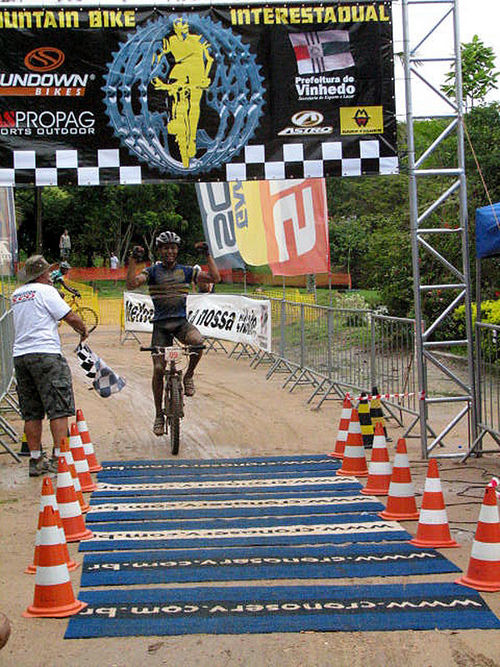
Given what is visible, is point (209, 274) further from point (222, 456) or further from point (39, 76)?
point (39, 76)

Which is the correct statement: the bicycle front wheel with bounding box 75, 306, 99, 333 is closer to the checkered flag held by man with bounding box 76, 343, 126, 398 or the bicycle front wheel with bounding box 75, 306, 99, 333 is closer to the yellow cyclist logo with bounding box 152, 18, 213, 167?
the yellow cyclist logo with bounding box 152, 18, 213, 167

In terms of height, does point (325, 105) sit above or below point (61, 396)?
above

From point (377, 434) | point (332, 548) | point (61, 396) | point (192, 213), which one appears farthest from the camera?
point (192, 213)

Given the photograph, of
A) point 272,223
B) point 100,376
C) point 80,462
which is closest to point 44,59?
point 100,376

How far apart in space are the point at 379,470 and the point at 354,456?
2.88 ft

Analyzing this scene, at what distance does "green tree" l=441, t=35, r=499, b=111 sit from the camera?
22.1 metres

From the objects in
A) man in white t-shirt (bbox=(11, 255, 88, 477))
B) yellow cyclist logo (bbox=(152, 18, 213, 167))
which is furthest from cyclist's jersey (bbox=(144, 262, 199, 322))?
man in white t-shirt (bbox=(11, 255, 88, 477))

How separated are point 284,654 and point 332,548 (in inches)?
68.3

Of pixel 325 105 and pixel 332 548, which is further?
pixel 325 105

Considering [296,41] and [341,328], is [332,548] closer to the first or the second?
[296,41]

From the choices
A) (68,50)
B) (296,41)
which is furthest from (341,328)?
(68,50)

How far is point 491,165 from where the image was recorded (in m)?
19.7

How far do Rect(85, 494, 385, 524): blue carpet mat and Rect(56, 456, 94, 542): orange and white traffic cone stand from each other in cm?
48

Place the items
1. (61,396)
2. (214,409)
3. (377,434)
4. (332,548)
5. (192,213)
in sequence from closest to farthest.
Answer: (332,548)
(377,434)
(61,396)
(214,409)
(192,213)
